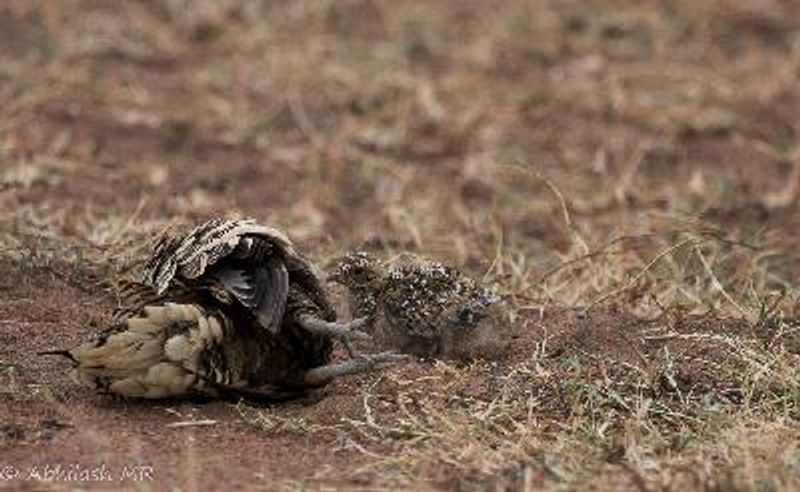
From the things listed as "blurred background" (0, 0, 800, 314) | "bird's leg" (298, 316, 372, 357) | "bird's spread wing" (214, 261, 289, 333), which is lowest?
"blurred background" (0, 0, 800, 314)

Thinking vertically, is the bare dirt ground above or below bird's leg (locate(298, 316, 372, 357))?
below

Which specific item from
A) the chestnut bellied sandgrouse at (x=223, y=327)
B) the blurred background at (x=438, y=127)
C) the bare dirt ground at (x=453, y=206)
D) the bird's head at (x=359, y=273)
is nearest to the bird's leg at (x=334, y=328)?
the chestnut bellied sandgrouse at (x=223, y=327)

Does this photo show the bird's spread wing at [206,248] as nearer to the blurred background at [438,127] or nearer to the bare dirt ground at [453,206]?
the bare dirt ground at [453,206]

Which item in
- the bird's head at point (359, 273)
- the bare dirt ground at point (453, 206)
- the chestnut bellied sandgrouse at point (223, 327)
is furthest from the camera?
the bird's head at point (359, 273)

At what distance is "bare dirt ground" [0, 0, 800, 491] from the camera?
3984mm

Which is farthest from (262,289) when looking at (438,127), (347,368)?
(438,127)

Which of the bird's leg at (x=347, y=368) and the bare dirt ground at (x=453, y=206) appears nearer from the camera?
the bare dirt ground at (x=453, y=206)

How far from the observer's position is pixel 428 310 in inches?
187

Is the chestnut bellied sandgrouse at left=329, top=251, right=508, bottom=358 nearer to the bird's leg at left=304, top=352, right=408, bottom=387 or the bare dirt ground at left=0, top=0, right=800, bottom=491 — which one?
the bare dirt ground at left=0, top=0, right=800, bottom=491

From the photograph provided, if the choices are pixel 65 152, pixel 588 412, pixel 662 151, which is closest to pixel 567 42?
pixel 662 151

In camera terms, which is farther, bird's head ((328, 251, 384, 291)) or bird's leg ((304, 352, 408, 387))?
bird's head ((328, 251, 384, 291))

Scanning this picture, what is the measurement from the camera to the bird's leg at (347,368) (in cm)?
435

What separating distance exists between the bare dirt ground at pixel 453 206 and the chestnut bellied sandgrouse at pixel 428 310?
0.31 feet

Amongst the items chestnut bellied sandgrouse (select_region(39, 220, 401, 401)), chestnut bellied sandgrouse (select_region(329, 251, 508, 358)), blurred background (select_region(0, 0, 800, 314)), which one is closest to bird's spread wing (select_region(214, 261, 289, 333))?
chestnut bellied sandgrouse (select_region(39, 220, 401, 401))
